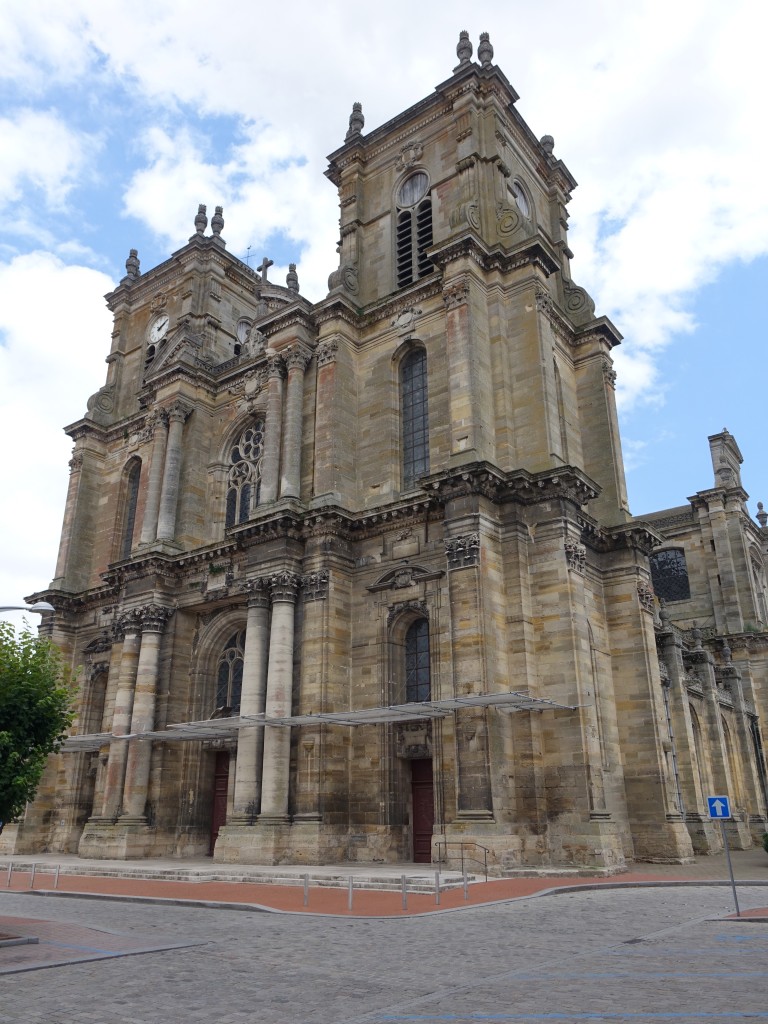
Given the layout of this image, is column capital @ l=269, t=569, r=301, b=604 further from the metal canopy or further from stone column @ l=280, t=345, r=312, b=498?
the metal canopy

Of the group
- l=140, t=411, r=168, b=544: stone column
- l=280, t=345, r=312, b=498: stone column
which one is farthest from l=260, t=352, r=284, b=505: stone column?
l=140, t=411, r=168, b=544: stone column

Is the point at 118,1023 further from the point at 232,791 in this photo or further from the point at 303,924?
the point at 232,791

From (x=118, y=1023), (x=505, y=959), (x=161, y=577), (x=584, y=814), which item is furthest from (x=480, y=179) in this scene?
(x=118, y=1023)

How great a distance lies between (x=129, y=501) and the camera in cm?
3722

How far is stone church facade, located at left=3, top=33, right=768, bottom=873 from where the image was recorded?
74.1 ft

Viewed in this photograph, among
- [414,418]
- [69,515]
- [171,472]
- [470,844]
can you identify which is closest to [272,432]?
[414,418]

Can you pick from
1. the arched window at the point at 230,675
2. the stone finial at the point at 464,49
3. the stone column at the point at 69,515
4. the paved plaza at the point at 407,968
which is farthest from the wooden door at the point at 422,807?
the stone finial at the point at 464,49

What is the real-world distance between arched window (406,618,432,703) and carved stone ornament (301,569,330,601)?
115 inches

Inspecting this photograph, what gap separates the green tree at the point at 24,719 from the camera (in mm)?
12547

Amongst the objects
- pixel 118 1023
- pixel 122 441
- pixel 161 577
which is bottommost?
pixel 118 1023

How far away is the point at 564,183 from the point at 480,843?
1089 inches

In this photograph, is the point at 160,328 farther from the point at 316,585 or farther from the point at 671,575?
the point at 671,575

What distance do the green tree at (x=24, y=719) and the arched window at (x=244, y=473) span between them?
18.7 m

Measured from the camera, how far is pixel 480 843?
2006 cm
